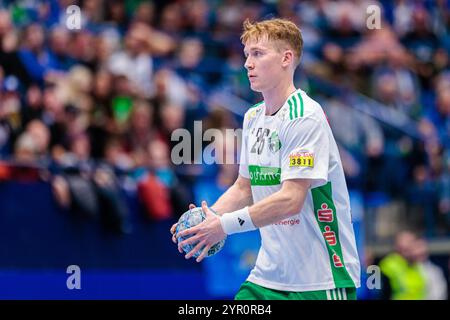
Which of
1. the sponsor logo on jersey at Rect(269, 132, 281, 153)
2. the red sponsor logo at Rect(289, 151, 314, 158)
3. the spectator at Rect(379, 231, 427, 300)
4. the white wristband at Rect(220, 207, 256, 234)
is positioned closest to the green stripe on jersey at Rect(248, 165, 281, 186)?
the sponsor logo on jersey at Rect(269, 132, 281, 153)

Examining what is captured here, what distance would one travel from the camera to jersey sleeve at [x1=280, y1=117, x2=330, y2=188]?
5527 millimetres

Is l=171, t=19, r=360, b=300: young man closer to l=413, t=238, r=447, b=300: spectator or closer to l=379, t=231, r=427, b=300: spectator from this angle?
l=379, t=231, r=427, b=300: spectator

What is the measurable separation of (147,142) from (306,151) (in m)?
6.23

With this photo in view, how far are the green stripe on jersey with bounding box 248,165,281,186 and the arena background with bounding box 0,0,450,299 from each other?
5008 mm

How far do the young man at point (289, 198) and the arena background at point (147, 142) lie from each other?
5.02m

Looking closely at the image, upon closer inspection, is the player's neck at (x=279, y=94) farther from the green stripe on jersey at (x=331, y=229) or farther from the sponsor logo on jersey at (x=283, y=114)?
the green stripe on jersey at (x=331, y=229)

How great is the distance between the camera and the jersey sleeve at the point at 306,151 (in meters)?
5.53

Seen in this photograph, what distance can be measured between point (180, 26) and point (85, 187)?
5.13 meters

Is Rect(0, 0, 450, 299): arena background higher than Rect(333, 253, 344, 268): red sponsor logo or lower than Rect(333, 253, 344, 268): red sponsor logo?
higher

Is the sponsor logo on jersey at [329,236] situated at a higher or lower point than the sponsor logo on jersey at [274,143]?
lower

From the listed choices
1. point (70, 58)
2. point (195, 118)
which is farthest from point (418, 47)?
point (70, 58)

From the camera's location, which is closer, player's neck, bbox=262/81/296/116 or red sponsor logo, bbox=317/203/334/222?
red sponsor logo, bbox=317/203/334/222

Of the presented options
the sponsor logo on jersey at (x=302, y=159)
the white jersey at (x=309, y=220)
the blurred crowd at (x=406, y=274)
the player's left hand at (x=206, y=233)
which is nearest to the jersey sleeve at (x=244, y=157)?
the white jersey at (x=309, y=220)

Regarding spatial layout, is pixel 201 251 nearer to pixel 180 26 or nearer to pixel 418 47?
pixel 180 26
